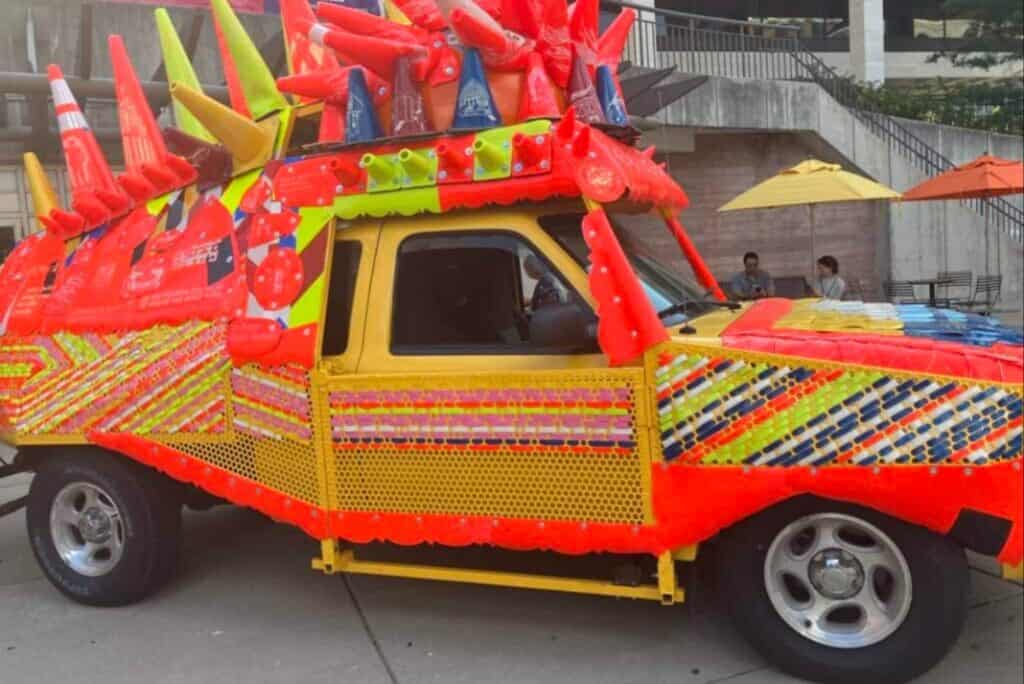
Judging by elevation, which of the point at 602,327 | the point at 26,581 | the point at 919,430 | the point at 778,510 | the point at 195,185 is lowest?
the point at 26,581

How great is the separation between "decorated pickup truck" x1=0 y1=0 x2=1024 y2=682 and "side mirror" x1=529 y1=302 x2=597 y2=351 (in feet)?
0.04

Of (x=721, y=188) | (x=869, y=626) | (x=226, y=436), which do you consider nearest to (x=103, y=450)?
(x=226, y=436)

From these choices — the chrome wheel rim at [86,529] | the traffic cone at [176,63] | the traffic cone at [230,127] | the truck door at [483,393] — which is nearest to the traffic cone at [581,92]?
the truck door at [483,393]

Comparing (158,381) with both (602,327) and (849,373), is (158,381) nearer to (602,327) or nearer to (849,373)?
(602,327)

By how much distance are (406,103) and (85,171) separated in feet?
9.27

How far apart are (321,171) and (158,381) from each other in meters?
1.42

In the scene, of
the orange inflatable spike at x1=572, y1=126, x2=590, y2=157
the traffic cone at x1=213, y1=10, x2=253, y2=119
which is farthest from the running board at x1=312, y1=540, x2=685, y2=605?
the traffic cone at x1=213, y1=10, x2=253, y2=119

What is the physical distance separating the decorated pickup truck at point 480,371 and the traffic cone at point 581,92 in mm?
20

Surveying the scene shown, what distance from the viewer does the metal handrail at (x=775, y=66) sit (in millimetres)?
17469

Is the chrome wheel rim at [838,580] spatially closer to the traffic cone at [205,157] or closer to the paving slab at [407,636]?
the paving slab at [407,636]

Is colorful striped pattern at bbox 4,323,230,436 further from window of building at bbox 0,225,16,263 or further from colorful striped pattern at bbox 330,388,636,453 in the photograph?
window of building at bbox 0,225,16,263

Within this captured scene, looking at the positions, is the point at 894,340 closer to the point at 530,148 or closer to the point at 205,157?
the point at 530,148

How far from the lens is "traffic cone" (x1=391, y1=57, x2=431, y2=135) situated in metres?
4.20

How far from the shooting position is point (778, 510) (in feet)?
11.9
